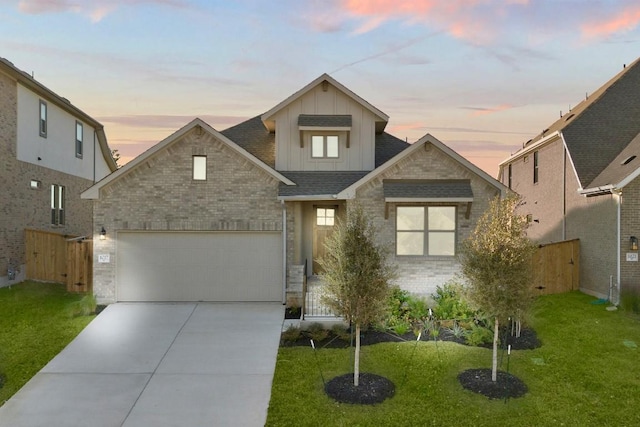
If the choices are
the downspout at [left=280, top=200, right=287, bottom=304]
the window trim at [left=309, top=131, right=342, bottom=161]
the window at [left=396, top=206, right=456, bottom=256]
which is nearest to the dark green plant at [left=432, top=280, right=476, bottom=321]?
the window at [left=396, top=206, right=456, bottom=256]

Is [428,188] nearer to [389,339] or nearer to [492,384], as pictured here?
[389,339]

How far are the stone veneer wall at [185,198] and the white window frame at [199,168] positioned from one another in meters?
0.12

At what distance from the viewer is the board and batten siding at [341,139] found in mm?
16844

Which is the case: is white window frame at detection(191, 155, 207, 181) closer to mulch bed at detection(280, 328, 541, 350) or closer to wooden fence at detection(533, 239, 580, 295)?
mulch bed at detection(280, 328, 541, 350)

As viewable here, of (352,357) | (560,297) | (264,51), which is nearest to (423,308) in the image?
(352,357)

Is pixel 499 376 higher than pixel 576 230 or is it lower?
lower

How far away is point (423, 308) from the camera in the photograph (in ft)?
43.4

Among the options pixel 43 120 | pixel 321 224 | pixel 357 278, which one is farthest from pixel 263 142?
pixel 357 278

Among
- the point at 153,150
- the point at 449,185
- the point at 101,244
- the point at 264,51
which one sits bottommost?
the point at 101,244

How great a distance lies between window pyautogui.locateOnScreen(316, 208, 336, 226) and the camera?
1672 centimetres

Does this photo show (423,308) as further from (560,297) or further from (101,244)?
(101,244)

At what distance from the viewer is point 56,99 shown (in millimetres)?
20750

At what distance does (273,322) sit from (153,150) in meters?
6.66

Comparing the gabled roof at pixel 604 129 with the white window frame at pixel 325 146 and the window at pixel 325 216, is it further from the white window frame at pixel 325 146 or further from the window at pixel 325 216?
the window at pixel 325 216
